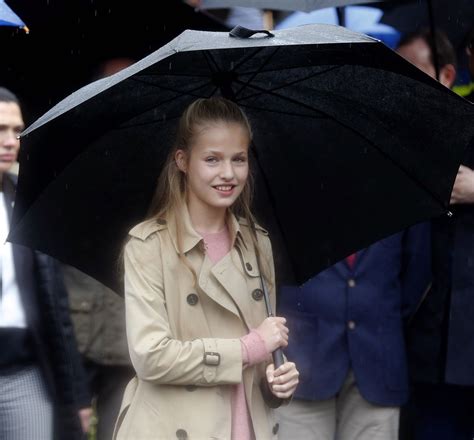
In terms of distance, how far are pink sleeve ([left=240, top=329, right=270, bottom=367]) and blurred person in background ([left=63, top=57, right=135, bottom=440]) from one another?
6.61 ft

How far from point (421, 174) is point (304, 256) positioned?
56cm

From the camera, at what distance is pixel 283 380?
436 cm

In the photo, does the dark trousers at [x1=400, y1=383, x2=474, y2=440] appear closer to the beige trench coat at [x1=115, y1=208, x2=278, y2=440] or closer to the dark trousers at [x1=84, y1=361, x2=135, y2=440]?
the dark trousers at [x1=84, y1=361, x2=135, y2=440]

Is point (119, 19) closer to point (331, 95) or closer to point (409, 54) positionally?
point (409, 54)

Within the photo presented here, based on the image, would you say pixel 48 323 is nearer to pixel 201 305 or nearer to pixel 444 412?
pixel 201 305

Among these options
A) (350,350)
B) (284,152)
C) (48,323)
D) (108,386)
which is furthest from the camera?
(108,386)

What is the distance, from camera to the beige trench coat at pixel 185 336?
171 inches

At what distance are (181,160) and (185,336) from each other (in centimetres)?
67

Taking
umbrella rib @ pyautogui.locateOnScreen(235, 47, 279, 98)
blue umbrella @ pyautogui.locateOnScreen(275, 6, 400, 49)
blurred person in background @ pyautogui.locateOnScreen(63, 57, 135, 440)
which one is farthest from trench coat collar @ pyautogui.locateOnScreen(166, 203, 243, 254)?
blue umbrella @ pyautogui.locateOnScreen(275, 6, 400, 49)

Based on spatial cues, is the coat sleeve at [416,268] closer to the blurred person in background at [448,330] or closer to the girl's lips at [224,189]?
the blurred person in background at [448,330]

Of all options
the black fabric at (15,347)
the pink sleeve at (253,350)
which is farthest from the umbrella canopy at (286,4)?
the black fabric at (15,347)

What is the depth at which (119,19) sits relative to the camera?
7320 mm

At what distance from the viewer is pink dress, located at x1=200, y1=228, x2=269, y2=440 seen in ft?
14.5

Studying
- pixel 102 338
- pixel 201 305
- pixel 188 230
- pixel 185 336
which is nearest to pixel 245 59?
pixel 188 230
